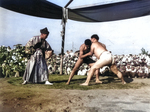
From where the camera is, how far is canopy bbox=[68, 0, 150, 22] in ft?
11.3

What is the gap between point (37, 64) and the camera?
3.43m

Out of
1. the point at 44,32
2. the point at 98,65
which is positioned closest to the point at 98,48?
the point at 98,65

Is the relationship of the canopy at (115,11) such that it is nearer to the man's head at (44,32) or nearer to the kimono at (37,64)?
the man's head at (44,32)

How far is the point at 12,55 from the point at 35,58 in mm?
484

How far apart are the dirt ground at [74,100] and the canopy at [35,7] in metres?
1.35

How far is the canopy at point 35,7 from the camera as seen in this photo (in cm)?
290

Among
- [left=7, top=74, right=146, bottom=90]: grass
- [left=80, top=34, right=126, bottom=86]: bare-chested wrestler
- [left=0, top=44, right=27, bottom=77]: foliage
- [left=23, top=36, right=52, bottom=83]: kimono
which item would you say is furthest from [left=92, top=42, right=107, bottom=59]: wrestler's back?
[left=0, top=44, right=27, bottom=77]: foliage

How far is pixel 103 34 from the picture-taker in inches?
128

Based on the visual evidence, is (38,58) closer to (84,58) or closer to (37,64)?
(37,64)

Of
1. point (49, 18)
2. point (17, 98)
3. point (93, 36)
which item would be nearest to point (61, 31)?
point (49, 18)

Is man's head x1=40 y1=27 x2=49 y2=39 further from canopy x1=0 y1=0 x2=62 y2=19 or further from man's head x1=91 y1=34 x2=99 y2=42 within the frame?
man's head x1=91 y1=34 x2=99 y2=42

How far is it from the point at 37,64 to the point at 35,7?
1.12 metres

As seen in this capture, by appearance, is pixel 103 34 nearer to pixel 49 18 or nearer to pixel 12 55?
pixel 49 18

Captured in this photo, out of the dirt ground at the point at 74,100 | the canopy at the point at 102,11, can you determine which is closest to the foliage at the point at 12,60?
the dirt ground at the point at 74,100
